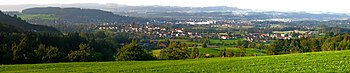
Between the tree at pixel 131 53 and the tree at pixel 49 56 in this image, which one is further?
the tree at pixel 131 53

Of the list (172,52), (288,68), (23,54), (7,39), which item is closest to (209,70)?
(288,68)

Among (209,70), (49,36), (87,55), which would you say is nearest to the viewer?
(209,70)

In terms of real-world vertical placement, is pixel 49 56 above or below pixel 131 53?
above

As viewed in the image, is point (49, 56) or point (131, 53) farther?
point (131, 53)

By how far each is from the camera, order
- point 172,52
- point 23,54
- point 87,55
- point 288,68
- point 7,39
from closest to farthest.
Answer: point 288,68 < point 23,54 < point 87,55 < point 172,52 < point 7,39

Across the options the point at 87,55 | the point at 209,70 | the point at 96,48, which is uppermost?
the point at 209,70

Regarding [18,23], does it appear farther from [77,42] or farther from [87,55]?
[87,55]

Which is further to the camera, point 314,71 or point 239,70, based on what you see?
point 239,70

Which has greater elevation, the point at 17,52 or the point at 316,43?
the point at 17,52

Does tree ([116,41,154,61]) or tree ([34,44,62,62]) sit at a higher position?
tree ([34,44,62,62])

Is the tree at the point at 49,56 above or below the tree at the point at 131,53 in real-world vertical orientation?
above

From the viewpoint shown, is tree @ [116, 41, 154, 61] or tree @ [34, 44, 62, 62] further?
tree @ [116, 41, 154, 61]
